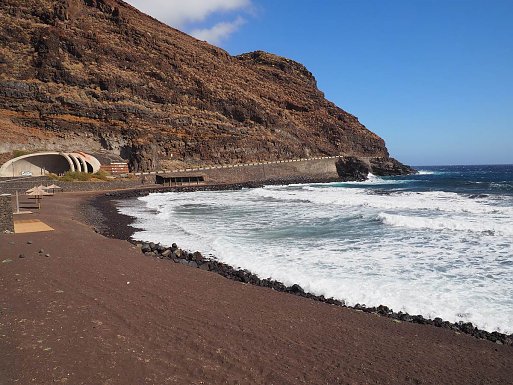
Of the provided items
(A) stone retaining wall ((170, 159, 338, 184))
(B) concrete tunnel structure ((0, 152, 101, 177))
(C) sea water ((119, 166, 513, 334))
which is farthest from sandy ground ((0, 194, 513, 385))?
(A) stone retaining wall ((170, 159, 338, 184))

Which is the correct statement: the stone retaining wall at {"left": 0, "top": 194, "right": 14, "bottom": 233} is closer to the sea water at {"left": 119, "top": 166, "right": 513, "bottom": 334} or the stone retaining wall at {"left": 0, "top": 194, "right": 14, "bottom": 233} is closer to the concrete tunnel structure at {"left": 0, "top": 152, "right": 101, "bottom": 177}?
the sea water at {"left": 119, "top": 166, "right": 513, "bottom": 334}

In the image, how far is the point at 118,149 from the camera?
52.2 metres

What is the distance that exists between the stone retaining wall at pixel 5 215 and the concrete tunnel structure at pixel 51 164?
98.5 feet

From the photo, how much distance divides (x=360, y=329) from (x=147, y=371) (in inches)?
135

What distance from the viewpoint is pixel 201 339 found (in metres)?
5.38

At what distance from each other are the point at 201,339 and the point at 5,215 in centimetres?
1029

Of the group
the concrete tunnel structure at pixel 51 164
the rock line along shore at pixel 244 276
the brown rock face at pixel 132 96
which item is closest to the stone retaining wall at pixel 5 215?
the rock line along shore at pixel 244 276

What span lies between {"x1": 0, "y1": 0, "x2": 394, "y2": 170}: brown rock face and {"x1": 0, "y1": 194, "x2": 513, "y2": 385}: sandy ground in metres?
44.4

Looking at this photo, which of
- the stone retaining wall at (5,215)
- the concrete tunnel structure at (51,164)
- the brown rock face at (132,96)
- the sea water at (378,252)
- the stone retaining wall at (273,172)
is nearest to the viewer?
the sea water at (378,252)

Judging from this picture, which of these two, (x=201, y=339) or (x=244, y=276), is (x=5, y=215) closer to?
(x=244, y=276)

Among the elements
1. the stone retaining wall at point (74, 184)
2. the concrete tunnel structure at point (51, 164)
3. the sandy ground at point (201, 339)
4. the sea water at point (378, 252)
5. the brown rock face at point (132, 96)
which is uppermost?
the brown rock face at point (132, 96)

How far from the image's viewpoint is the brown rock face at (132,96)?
49562 mm

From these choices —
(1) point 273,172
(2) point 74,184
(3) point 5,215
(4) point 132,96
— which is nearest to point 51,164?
(2) point 74,184

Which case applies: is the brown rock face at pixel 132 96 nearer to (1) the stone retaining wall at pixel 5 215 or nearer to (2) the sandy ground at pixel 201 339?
(1) the stone retaining wall at pixel 5 215
